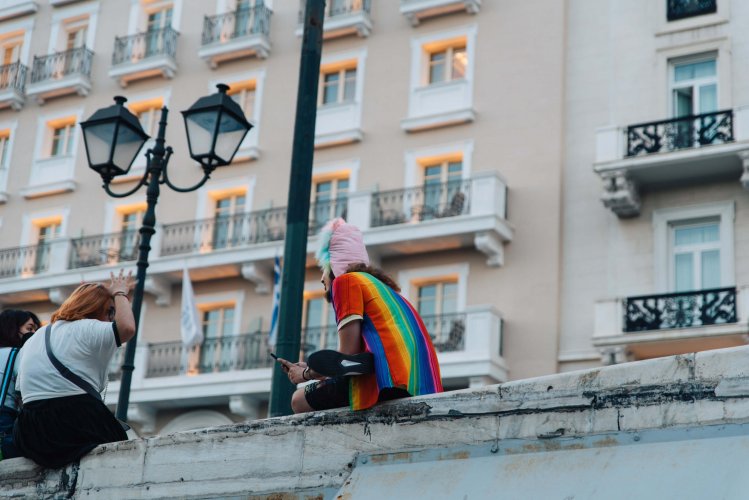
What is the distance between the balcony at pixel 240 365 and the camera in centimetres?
2431

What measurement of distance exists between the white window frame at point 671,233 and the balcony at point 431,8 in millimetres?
6296

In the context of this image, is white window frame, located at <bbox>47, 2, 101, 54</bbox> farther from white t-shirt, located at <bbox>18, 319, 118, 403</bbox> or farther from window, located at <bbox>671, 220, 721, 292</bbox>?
white t-shirt, located at <bbox>18, 319, 118, 403</bbox>

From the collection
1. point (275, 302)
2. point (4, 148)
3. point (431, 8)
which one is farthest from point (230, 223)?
point (4, 148)

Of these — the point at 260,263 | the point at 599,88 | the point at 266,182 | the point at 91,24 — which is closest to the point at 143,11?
the point at 91,24

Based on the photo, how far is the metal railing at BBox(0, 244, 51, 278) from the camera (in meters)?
30.9

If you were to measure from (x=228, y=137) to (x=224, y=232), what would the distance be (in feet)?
49.8

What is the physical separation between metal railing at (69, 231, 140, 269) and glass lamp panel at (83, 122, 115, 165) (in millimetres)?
15181

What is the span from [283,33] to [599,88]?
26.5 feet

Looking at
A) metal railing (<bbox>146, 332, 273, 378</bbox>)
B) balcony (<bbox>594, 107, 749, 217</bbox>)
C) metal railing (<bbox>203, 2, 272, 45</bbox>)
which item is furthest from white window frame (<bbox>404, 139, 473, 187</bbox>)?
metal railing (<bbox>203, 2, 272, 45</bbox>)

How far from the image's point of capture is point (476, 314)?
80.2ft

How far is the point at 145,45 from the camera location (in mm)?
31875

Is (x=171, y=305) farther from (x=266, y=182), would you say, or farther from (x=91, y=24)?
(x=91, y=24)

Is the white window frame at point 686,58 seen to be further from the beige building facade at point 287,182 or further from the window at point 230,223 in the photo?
the window at point 230,223

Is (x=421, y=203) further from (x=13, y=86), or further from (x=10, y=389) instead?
(x=10, y=389)
